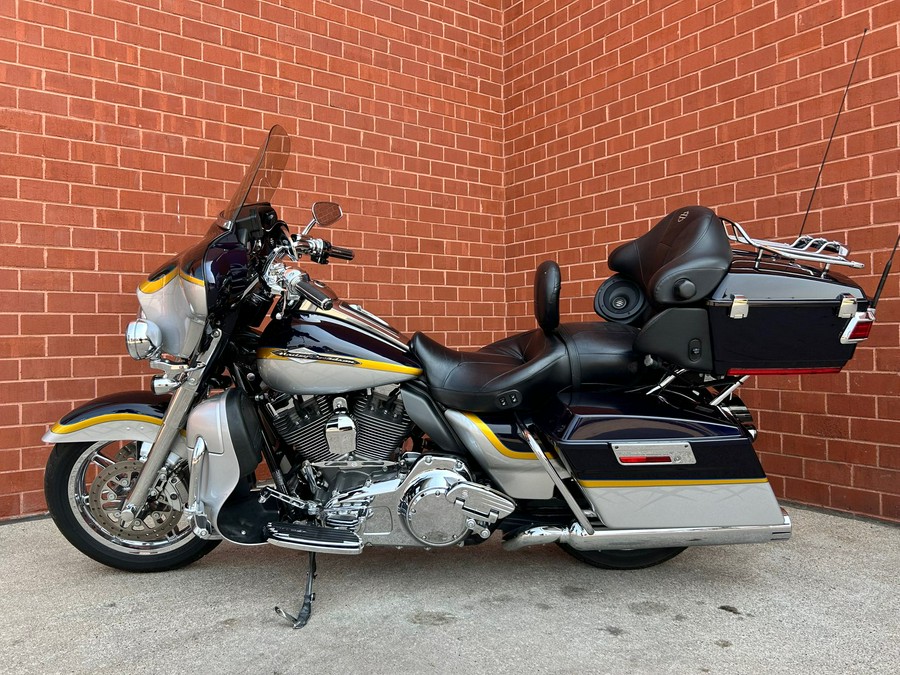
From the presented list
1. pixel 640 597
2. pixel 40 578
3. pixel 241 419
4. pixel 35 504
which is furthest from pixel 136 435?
pixel 640 597

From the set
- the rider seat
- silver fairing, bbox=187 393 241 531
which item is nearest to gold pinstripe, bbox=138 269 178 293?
silver fairing, bbox=187 393 241 531

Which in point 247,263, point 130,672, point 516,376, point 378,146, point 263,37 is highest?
point 263,37

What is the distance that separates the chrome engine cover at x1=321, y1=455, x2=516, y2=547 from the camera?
7.85 ft

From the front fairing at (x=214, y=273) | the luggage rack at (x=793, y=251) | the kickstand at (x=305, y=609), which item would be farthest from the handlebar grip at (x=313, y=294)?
the luggage rack at (x=793, y=251)

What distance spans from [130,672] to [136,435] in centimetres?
94

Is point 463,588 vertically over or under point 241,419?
under

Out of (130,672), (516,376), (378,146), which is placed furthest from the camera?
(378,146)

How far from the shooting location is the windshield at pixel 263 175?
261 cm

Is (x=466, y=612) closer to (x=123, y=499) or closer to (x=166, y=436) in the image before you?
(x=166, y=436)

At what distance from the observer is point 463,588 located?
2.61 m

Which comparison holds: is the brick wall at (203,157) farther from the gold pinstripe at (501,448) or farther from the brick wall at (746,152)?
the gold pinstripe at (501,448)

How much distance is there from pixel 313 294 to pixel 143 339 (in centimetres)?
66

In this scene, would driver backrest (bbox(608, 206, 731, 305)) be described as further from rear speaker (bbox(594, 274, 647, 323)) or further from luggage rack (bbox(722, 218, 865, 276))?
rear speaker (bbox(594, 274, 647, 323))

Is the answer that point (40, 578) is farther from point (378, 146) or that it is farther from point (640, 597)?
point (378, 146)
